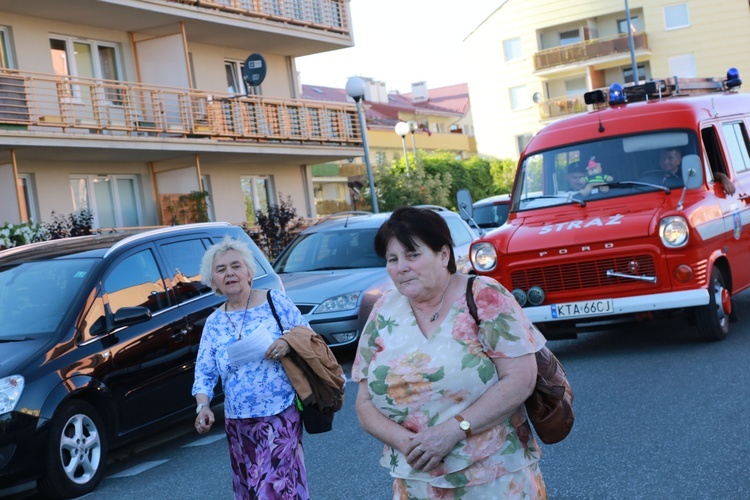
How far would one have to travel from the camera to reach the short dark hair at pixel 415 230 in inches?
149

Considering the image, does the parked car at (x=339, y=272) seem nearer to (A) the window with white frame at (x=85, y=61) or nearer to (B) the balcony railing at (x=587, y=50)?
(A) the window with white frame at (x=85, y=61)

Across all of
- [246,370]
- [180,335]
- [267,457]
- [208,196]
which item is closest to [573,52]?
[208,196]

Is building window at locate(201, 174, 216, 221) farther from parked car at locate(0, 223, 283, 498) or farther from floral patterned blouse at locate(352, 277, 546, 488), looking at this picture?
floral patterned blouse at locate(352, 277, 546, 488)

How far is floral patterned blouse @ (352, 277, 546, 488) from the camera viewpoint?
11.7 feet

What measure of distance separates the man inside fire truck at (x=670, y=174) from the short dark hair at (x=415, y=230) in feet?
26.7

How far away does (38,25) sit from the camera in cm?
2447

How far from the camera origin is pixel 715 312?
11.0 meters

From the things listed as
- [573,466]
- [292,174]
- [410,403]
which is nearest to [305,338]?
[410,403]

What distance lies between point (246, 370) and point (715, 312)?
6.79 m

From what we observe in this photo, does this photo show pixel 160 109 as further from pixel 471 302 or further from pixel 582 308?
pixel 471 302

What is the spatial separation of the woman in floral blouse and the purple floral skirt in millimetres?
1608

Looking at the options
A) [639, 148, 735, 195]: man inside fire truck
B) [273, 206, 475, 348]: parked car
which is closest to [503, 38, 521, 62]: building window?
[273, 206, 475, 348]: parked car

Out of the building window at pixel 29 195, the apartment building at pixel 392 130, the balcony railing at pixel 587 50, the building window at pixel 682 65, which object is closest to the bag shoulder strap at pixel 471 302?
the building window at pixel 29 195

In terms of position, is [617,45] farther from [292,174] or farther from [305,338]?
[305,338]
